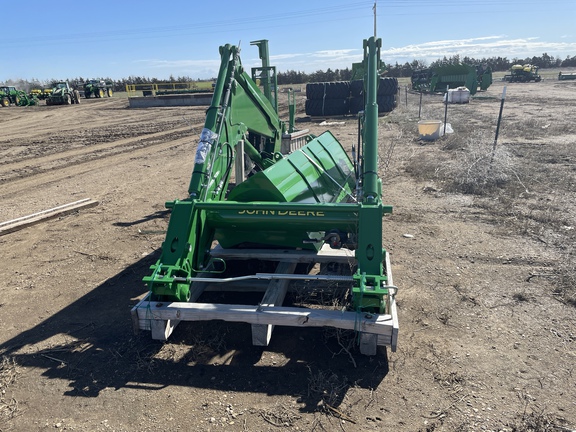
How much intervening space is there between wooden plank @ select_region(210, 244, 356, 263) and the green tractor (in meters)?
34.7

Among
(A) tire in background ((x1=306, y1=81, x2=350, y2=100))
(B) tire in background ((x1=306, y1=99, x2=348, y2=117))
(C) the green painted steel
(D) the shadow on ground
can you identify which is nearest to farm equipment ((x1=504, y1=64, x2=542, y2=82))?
(A) tire in background ((x1=306, y1=81, x2=350, y2=100))

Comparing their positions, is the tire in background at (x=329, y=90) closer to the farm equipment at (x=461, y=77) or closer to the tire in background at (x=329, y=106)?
the tire in background at (x=329, y=106)

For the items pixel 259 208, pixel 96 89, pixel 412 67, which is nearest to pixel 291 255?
pixel 259 208

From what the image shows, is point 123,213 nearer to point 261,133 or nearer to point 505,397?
point 261,133

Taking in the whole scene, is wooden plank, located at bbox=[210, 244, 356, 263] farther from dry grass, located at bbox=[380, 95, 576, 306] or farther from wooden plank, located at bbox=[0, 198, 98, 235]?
wooden plank, located at bbox=[0, 198, 98, 235]

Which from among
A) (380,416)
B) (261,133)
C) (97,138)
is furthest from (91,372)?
(97,138)

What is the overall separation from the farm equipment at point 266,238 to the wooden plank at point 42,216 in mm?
3605

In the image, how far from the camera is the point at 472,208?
269 inches

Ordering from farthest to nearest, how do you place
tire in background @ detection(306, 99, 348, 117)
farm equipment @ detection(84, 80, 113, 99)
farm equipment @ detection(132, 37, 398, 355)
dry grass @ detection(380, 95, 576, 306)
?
farm equipment @ detection(84, 80, 113, 99), tire in background @ detection(306, 99, 348, 117), dry grass @ detection(380, 95, 576, 306), farm equipment @ detection(132, 37, 398, 355)

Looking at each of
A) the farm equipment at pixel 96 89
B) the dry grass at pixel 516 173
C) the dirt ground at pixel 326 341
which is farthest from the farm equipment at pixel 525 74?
the dirt ground at pixel 326 341

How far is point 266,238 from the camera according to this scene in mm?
4445

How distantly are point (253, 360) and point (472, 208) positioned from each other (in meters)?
4.88

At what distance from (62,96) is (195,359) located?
113 feet

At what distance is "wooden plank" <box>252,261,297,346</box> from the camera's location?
11.2 ft
